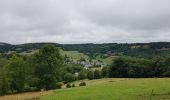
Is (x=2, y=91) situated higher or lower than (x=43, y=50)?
lower

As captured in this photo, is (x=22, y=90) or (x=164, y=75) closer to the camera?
(x=22, y=90)

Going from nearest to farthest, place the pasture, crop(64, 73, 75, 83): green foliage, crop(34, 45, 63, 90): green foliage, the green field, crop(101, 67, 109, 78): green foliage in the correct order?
the green field
the pasture
crop(34, 45, 63, 90): green foliage
crop(64, 73, 75, 83): green foliage
crop(101, 67, 109, 78): green foliage

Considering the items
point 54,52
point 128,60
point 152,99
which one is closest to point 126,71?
point 128,60

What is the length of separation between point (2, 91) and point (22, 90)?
536 centimetres

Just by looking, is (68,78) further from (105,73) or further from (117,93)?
(117,93)

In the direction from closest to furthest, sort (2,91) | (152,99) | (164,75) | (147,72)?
1. (152,99)
2. (2,91)
3. (164,75)
4. (147,72)

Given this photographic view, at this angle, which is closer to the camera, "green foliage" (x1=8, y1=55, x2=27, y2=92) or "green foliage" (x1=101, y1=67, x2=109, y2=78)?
"green foliage" (x1=8, y1=55, x2=27, y2=92)

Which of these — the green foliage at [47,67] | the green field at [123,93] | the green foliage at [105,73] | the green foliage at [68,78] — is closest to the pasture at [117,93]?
the green field at [123,93]

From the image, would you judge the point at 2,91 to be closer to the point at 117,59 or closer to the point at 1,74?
the point at 1,74

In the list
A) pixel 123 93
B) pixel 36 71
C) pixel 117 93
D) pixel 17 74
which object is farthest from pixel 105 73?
pixel 123 93

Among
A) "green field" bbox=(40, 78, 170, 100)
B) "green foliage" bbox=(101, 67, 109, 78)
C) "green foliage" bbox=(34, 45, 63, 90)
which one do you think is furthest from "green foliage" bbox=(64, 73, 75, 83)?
"green field" bbox=(40, 78, 170, 100)

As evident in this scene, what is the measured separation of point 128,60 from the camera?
12094 centimetres

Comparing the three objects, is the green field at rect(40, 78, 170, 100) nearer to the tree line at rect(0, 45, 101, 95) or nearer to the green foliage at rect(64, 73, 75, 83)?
the tree line at rect(0, 45, 101, 95)

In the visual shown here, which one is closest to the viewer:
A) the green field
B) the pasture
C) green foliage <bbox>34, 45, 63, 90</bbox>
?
the green field
